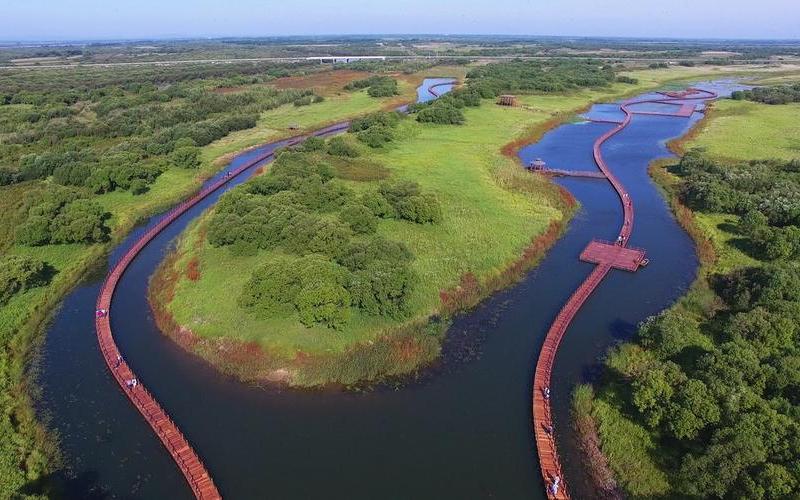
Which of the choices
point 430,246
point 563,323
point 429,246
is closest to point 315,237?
point 429,246

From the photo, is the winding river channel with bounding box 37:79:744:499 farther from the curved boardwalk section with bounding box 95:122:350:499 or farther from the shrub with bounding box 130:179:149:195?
the shrub with bounding box 130:179:149:195

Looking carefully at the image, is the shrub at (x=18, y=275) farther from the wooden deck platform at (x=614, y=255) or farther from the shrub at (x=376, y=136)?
the shrub at (x=376, y=136)

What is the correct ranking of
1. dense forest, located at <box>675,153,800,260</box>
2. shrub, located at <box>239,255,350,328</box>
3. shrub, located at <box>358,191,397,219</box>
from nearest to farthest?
shrub, located at <box>239,255,350,328</box> → dense forest, located at <box>675,153,800,260</box> → shrub, located at <box>358,191,397,219</box>

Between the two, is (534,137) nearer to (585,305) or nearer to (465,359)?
(585,305)

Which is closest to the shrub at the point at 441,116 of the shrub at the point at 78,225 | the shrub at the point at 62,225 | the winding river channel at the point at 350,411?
the winding river channel at the point at 350,411

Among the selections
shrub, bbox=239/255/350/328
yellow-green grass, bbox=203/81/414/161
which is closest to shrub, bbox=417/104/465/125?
yellow-green grass, bbox=203/81/414/161

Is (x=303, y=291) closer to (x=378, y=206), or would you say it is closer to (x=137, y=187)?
(x=378, y=206)

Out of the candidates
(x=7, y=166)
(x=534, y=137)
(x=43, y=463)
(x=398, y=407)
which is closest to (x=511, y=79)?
(x=534, y=137)

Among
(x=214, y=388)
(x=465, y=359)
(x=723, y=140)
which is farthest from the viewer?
(x=723, y=140)

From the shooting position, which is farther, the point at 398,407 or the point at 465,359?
the point at 465,359
